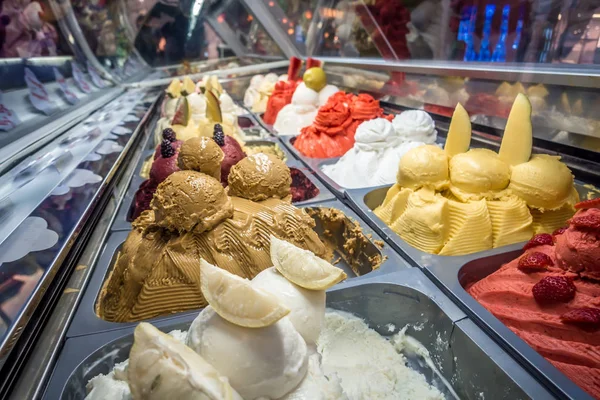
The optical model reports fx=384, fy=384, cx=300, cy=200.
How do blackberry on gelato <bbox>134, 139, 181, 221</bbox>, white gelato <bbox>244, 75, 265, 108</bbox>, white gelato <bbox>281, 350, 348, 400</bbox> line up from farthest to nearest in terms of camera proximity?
white gelato <bbox>244, 75, 265, 108</bbox> < blackberry on gelato <bbox>134, 139, 181, 221</bbox> < white gelato <bbox>281, 350, 348, 400</bbox>

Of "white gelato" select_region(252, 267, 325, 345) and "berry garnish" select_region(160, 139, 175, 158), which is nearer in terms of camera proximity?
"white gelato" select_region(252, 267, 325, 345)

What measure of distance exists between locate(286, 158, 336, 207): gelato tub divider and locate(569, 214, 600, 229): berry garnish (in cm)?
100

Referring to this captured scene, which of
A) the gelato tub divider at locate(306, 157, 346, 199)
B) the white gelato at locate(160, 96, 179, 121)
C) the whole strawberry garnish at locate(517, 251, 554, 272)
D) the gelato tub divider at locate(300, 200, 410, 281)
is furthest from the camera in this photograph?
the white gelato at locate(160, 96, 179, 121)

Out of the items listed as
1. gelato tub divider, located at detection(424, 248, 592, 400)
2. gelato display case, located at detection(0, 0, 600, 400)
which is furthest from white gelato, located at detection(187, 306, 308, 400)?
gelato tub divider, located at detection(424, 248, 592, 400)

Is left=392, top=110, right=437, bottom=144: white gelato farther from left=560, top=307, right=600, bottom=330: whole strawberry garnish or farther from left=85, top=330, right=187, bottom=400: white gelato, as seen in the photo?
left=85, top=330, right=187, bottom=400: white gelato

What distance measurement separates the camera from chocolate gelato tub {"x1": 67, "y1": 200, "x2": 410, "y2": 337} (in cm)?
103

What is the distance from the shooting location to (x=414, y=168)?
1.51 m

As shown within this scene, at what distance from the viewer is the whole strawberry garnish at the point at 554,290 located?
980mm

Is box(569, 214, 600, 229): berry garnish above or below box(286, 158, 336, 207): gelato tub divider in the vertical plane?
above

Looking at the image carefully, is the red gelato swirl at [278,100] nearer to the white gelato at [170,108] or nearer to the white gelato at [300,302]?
the white gelato at [170,108]

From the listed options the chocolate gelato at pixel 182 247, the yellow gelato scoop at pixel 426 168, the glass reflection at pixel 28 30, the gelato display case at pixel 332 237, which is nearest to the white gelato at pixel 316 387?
the gelato display case at pixel 332 237

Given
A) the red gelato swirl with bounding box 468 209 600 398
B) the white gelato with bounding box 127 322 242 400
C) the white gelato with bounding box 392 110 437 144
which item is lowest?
the red gelato swirl with bounding box 468 209 600 398

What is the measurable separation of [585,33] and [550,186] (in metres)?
0.65

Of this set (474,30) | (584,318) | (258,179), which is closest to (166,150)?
(258,179)
